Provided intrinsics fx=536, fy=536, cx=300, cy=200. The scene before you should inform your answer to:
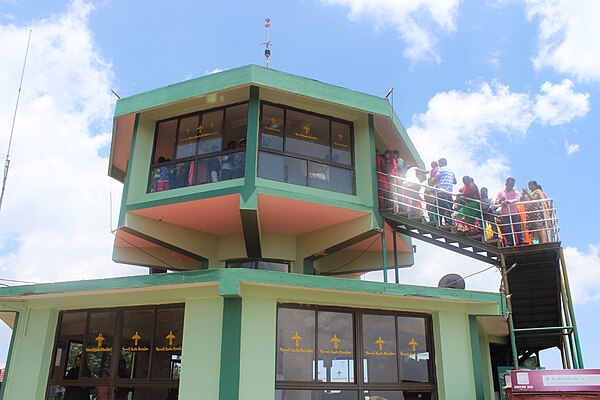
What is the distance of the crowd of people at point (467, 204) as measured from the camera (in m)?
12.6

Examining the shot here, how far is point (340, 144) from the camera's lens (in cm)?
1441

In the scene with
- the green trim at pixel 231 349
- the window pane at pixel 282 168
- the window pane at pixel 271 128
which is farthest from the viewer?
the window pane at pixel 271 128

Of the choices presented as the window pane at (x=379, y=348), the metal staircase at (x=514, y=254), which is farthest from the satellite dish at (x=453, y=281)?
the window pane at (x=379, y=348)

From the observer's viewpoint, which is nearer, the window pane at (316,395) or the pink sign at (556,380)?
the pink sign at (556,380)

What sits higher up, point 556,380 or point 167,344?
point 167,344

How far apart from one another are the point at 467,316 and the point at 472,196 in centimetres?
321

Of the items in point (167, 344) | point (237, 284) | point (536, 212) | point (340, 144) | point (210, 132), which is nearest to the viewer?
point (237, 284)

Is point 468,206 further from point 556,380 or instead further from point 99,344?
point 99,344

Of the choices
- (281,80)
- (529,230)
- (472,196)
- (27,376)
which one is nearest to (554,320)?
(529,230)

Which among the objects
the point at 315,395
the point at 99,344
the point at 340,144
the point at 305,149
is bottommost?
the point at 315,395

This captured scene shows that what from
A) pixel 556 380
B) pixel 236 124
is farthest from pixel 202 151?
pixel 556 380

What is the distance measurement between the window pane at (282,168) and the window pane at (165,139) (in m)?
2.85

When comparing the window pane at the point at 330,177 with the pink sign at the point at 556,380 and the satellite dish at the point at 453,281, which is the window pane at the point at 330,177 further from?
the pink sign at the point at 556,380

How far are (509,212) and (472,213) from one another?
0.91 metres
